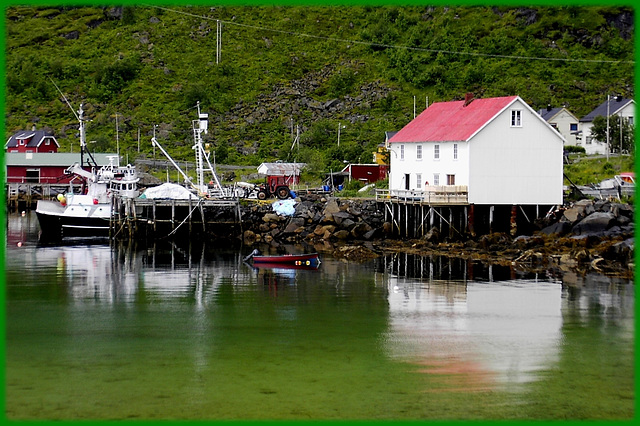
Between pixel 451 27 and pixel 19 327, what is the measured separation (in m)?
105

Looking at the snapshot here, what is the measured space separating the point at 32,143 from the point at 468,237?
57.5 m

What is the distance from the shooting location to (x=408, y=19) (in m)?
127

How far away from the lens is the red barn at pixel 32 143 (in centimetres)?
9262

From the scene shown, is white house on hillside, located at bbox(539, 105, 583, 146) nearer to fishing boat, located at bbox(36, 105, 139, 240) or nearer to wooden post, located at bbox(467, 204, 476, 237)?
wooden post, located at bbox(467, 204, 476, 237)

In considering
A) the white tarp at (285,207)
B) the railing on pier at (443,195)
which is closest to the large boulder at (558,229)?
the railing on pier at (443,195)

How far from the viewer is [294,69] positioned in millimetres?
118250

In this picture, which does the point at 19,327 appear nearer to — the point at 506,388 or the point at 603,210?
the point at 506,388

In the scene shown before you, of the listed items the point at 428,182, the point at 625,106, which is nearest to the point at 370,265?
the point at 428,182

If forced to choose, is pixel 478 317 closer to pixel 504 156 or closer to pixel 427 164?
pixel 504 156

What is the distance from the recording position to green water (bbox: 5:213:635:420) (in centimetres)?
2061

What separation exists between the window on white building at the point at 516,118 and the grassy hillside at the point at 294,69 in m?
37.7

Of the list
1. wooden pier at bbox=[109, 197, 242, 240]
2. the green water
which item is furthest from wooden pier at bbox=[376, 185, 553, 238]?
wooden pier at bbox=[109, 197, 242, 240]

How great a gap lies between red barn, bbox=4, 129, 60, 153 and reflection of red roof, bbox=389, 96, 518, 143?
49.2 meters

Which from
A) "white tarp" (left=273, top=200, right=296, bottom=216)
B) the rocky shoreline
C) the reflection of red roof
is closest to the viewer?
the rocky shoreline
